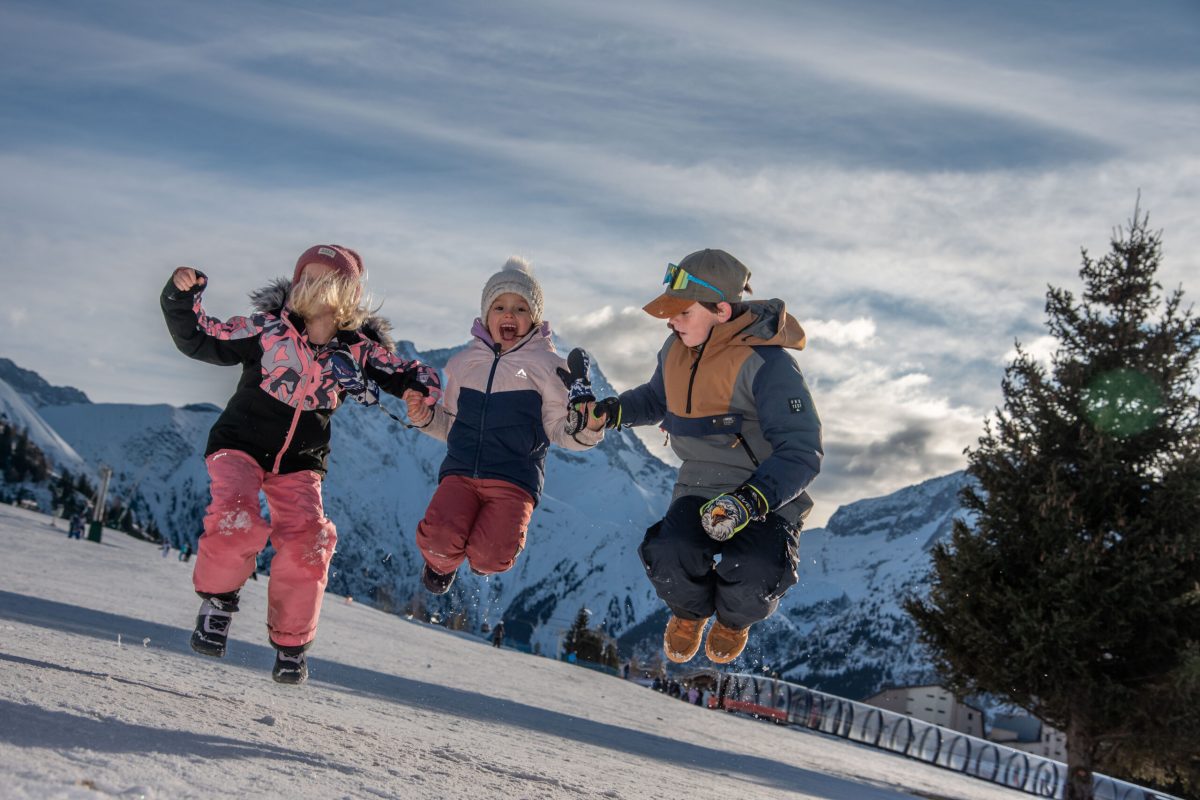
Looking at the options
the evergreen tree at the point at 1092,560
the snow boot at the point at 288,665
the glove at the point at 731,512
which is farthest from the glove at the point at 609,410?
the evergreen tree at the point at 1092,560

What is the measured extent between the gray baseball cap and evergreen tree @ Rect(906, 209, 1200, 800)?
39.5 feet

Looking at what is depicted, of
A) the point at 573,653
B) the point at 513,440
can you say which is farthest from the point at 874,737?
the point at 513,440

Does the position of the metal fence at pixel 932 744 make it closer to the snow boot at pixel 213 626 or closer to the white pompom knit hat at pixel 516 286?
the white pompom knit hat at pixel 516 286

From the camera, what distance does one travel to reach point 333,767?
5031mm

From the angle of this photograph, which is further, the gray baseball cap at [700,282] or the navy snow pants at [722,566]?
the gray baseball cap at [700,282]

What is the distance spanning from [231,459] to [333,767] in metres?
1.70

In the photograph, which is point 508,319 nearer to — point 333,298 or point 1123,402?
point 333,298

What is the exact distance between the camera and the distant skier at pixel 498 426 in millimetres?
5914

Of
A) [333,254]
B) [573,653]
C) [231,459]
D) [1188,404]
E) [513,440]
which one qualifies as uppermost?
[1188,404]

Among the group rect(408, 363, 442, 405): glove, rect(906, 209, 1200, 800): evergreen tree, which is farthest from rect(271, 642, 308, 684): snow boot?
rect(906, 209, 1200, 800): evergreen tree

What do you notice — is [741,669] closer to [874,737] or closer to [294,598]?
[294,598]

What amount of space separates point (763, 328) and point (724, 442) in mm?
642

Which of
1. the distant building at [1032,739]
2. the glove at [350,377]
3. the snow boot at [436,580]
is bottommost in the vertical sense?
the distant building at [1032,739]

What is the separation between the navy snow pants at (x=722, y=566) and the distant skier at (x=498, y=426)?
820mm
